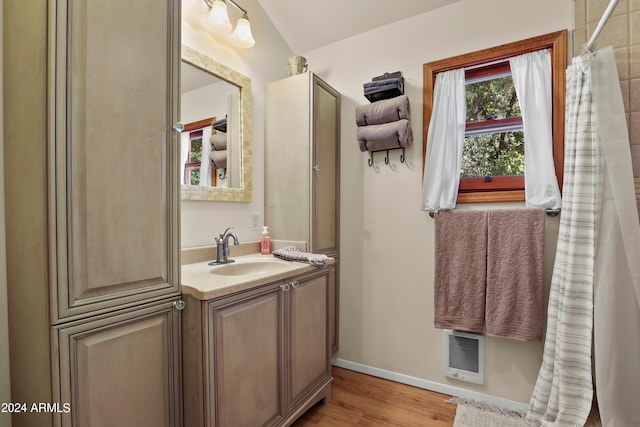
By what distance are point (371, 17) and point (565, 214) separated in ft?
5.68

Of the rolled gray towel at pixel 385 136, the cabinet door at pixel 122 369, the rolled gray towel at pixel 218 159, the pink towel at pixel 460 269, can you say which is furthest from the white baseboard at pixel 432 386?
the rolled gray towel at pixel 218 159

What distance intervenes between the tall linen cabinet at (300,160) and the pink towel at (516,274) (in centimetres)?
107

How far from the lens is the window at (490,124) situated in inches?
73.4

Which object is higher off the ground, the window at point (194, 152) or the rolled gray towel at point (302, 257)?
the window at point (194, 152)

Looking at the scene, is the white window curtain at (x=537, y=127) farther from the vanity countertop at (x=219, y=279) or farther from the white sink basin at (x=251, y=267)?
the white sink basin at (x=251, y=267)

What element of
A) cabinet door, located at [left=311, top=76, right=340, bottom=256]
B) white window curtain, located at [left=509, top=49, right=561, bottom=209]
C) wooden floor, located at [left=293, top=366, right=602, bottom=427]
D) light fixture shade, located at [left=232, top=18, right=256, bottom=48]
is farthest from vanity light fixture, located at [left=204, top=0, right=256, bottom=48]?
wooden floor, located at [left=293, top=366, right=602, bottom=427]

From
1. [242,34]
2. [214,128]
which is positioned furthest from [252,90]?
[214,128]

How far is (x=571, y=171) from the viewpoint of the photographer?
4.92 ft

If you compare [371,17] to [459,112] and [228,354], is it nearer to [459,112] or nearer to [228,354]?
[459,112]

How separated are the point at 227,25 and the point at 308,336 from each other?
6.00 ft

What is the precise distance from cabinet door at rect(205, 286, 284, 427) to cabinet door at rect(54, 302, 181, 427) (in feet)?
0.50

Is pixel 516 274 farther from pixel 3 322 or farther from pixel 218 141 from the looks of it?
pixel 3 322

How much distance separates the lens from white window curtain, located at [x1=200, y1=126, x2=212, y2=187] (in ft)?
5.88

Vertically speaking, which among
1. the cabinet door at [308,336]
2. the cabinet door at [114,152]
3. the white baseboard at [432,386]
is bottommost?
the white baseboard at [432,386]
